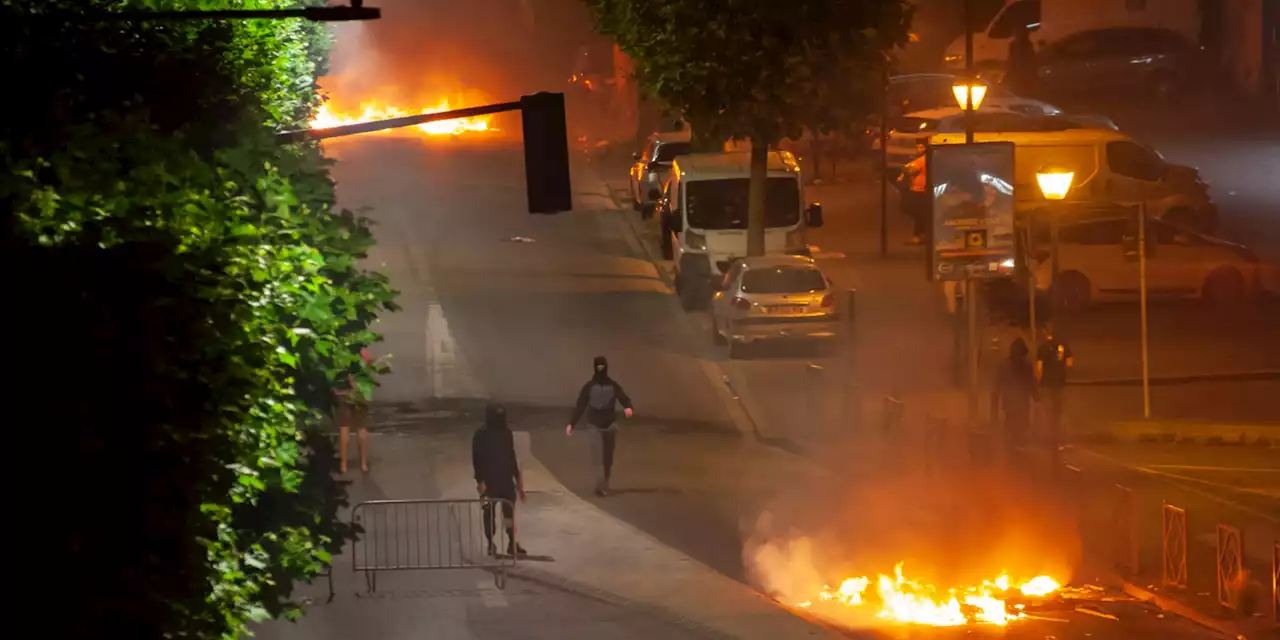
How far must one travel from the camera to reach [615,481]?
1925 cm

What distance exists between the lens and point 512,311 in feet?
96.0

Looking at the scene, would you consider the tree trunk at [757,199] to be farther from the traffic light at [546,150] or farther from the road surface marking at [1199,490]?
the traffic light at [546,150]

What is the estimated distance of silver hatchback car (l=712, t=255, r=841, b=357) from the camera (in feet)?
82.4

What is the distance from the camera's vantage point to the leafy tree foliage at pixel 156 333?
6.87 metres

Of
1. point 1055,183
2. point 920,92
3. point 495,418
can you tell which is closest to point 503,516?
point 495,418

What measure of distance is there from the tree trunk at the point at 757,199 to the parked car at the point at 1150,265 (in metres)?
4.42

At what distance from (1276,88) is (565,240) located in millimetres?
22561

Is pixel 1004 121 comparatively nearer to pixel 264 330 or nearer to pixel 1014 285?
pixel 1014 285

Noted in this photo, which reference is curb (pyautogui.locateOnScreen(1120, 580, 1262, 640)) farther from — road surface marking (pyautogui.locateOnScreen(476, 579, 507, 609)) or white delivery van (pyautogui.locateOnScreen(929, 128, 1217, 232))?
white delivery van (pyautogui.locateOnScreen(929, 128, 1217, 232))

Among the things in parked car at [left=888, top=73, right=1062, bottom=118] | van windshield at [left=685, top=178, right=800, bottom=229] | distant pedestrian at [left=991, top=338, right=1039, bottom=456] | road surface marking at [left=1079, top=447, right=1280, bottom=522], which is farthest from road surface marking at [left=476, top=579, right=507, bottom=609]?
parked car at [left=888, top=73, right=1062, bottom=118]

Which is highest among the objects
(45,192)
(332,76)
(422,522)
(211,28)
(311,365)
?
(332,76)

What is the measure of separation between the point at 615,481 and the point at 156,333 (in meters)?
12.2

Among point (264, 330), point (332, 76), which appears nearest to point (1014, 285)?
point (264, 330)

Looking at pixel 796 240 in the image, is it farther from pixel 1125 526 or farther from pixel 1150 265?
pixel 1125 526
